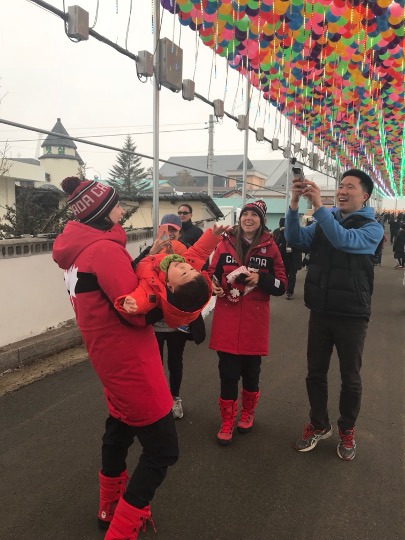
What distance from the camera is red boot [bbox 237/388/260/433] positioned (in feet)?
10.1

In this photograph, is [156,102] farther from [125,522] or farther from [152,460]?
[125,522]

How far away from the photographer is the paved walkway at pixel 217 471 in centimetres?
212

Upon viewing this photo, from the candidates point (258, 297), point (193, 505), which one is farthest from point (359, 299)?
point (193, 505)

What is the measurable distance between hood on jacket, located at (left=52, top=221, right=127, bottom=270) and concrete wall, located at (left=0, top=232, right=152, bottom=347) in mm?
2739

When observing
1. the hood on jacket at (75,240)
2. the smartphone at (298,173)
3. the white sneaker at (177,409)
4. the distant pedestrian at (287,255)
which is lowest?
the white sneaker at (177,409)

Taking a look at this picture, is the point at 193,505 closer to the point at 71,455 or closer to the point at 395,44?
the point at 71,455

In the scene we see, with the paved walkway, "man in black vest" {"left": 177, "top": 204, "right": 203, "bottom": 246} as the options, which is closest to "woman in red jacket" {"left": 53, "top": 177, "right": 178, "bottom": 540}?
the paved walkway

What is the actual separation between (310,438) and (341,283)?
115 cm

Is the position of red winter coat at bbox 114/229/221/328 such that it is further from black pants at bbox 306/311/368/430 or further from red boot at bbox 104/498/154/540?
black pants at bbox 306/311/368/430

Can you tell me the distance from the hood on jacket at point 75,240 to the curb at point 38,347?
109 inches

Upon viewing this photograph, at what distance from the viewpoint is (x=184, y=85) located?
5.03 metres

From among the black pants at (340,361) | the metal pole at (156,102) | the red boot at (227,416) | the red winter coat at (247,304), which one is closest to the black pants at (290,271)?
the metal pole at (156,102)

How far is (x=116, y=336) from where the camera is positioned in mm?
1698

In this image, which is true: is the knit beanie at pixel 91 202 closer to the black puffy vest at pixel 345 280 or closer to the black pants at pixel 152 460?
the black pants at pixel 152 460
